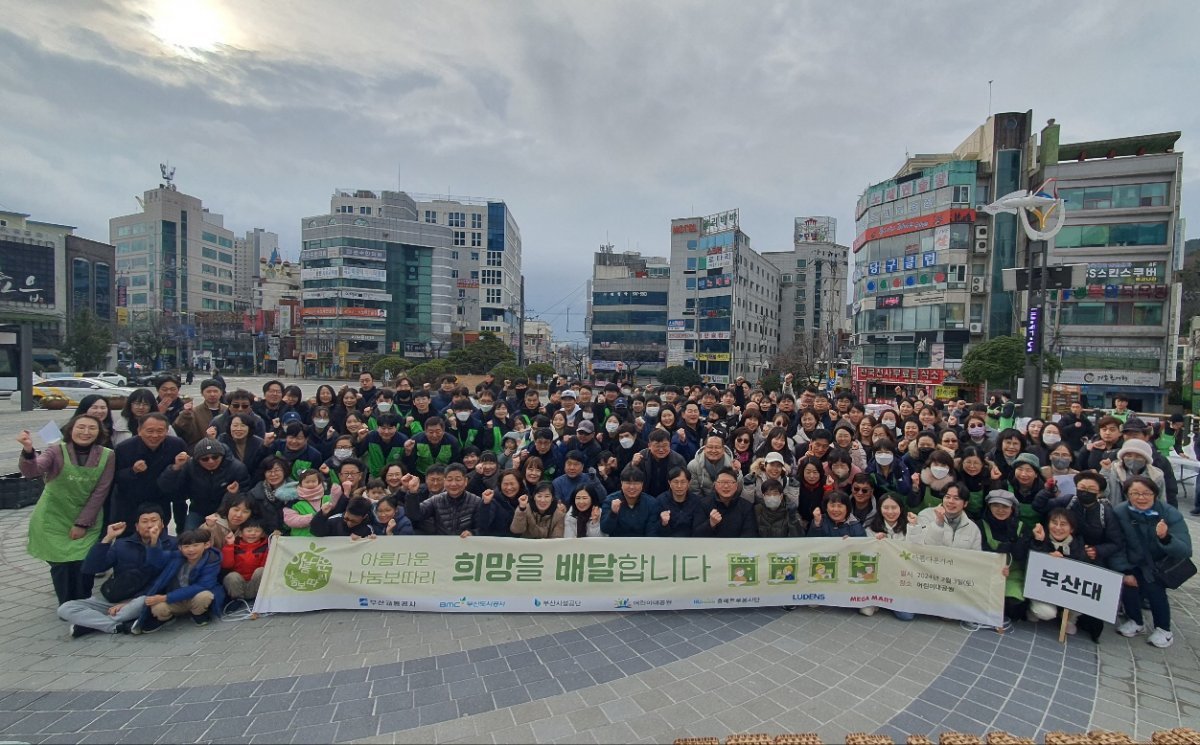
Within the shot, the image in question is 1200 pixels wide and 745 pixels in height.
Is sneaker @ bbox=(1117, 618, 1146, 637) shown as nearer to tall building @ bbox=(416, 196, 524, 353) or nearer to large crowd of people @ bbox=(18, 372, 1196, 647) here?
large crowd of people @ bbox=(18, 372, 1196, 647)

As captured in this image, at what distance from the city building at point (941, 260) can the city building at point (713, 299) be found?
1835 cm

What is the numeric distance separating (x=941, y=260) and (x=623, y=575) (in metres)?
38.9

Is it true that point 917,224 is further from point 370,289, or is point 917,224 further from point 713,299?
point 370,289

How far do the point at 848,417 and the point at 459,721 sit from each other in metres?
6.97

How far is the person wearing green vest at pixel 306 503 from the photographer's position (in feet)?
17.6

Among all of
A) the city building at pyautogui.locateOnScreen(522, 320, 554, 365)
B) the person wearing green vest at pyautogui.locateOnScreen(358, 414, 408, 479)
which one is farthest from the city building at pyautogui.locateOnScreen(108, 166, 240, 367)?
the person wearing green vest at pyautogui.locateOnScreen(358, 414, 408, 479)

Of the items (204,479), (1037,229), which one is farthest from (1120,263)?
(204,479)

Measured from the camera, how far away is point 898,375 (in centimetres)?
3834

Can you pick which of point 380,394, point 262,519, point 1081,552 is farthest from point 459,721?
point 380,394

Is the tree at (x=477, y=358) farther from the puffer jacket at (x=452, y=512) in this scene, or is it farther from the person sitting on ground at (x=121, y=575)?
the person sitting on ground at (x=121, y=575)

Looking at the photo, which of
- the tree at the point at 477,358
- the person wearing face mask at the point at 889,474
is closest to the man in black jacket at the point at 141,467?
the person wearing face mask at the point at 889,474

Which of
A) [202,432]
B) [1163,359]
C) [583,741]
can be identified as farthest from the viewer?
[1163,359]

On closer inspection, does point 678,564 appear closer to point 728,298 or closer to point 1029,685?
point 1029,685

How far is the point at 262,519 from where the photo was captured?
5.51 metres
